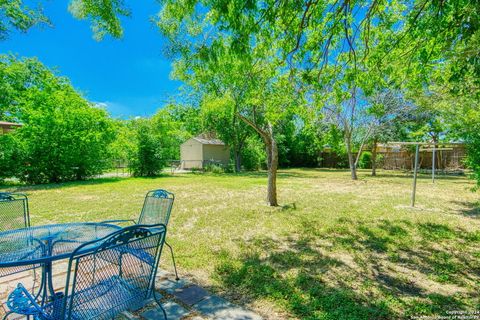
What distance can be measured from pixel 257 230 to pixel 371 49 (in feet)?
13.1

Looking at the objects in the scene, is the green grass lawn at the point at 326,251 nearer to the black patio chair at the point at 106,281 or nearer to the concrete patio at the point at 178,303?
the concrete patio at the point at 178,303

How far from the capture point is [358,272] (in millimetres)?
3188

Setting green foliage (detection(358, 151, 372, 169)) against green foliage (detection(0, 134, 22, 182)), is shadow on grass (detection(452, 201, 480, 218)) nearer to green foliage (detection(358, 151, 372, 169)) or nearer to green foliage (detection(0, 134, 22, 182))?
green foliage (detection(358, 151, 372, 169))

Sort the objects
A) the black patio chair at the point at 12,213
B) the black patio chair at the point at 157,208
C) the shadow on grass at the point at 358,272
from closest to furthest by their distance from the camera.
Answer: the shadow on grass at the point at 358,272, the black patio chair at the point at 12,213, the black patio chair at the point at 157,208

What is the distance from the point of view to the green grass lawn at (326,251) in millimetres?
2553

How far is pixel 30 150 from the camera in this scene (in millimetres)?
11336

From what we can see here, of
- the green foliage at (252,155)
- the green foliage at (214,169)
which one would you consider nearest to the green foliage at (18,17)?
the green foliage at (214,169)

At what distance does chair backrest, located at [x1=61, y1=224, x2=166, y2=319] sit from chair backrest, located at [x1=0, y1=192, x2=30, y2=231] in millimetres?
1796

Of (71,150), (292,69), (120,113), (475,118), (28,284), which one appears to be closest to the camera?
(28,284)

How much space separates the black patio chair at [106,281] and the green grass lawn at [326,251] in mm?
1180

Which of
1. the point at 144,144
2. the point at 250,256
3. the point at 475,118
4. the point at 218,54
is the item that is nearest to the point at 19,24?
the point at 218,54

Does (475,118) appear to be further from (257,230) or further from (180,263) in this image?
(180,263)

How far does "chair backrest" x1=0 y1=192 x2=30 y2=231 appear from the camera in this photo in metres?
2.85

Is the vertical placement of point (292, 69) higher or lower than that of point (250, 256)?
higher
